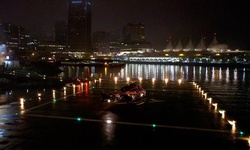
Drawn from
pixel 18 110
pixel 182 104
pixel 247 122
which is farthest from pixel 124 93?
pixel 247 122

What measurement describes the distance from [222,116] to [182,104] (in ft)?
16.6

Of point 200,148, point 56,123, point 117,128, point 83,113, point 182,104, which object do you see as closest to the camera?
point 200,148

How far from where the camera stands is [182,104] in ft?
74.9

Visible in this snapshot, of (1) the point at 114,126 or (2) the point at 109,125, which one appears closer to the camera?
(1) the point at 114,126

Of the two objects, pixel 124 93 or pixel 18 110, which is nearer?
pixel 18 110

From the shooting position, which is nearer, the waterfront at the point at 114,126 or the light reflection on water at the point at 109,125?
the waterfront at the point at 114,126

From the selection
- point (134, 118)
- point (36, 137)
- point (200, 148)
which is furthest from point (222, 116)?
point (36, 137)

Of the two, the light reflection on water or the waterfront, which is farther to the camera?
the light reflection on water

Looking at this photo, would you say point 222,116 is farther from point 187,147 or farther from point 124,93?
point 124,93

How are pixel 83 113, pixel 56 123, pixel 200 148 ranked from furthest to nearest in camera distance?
pixel 83 113, pixel 56 123, pixel 200 148

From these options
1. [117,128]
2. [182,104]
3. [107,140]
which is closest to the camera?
[107,140]

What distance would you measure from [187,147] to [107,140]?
3.47 m

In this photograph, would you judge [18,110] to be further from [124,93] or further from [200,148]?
[200,148]

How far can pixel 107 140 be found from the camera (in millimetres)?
12805
